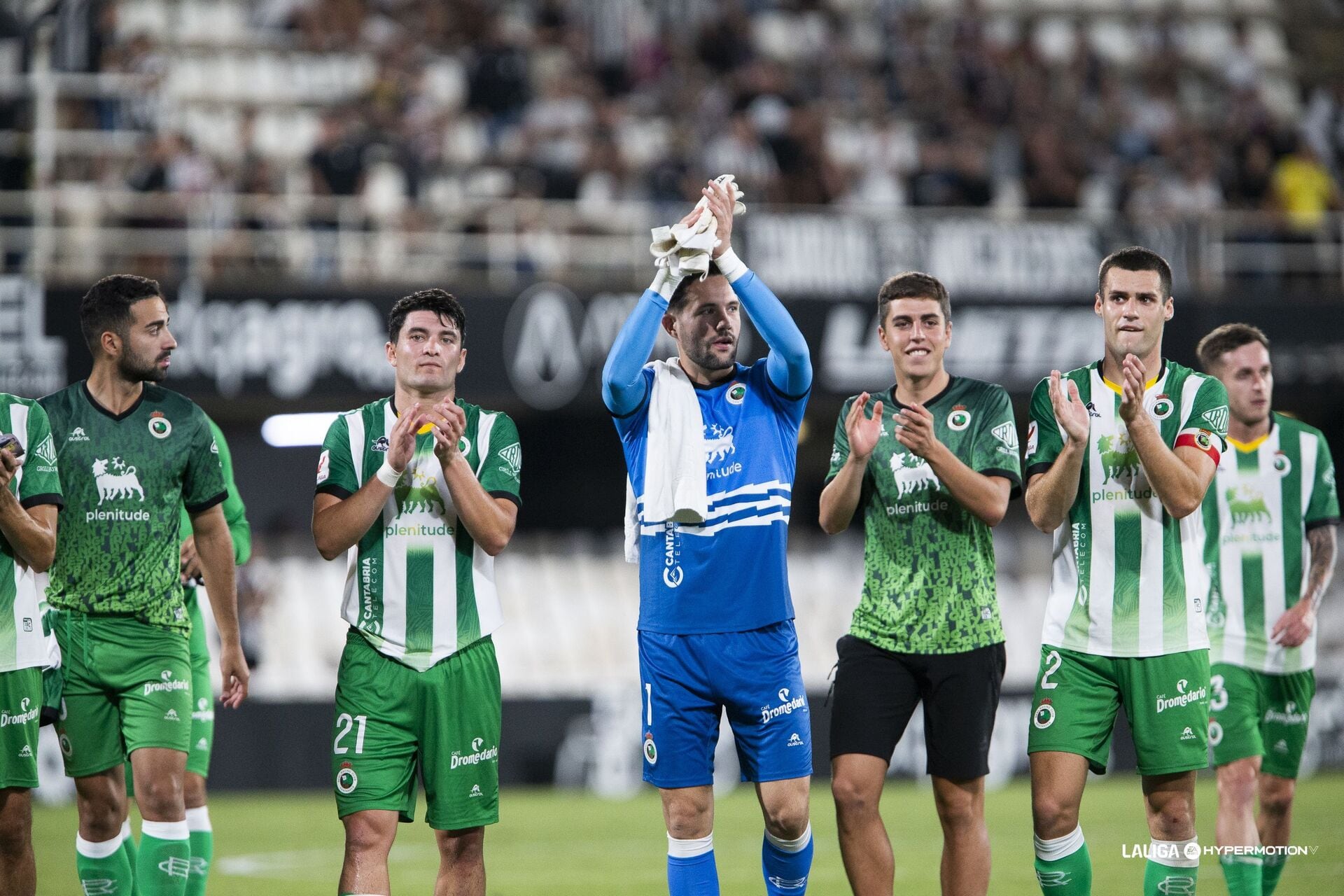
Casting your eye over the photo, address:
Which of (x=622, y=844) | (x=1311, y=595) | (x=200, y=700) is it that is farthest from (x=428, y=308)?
(x=622, y=844)

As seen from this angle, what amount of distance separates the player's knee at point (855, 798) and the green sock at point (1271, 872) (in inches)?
98.1

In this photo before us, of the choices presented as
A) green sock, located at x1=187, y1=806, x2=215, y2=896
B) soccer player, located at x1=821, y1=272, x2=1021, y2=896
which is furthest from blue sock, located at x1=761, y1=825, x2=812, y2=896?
green sock, located at x1=187, y1=806, x2=215, y2=896

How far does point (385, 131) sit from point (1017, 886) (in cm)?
1124

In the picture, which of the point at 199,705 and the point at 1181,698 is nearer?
the point at 1181,698

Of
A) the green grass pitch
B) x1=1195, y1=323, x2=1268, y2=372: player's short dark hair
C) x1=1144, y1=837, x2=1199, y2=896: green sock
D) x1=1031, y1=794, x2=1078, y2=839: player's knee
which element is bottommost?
the green grass pitch

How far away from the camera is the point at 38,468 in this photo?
6.49 meters

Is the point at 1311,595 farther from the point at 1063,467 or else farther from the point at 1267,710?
the point at 1063,467

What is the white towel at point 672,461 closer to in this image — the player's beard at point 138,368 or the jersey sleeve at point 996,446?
the jersey sleeve at point 996,446

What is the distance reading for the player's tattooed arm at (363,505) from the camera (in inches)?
239

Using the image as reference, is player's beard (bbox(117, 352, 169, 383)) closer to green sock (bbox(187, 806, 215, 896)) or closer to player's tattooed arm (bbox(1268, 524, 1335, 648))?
green sock (bbox(187, 806, 215, 896))

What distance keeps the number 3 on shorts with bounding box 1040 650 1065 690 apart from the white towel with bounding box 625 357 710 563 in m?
1.45

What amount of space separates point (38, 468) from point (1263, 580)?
5686mm

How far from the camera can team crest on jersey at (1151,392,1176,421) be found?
21.6 feet

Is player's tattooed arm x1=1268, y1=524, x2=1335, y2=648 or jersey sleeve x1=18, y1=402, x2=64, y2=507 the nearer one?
jersey sleeve x1=18, y1=402, x2=64, y2=507
